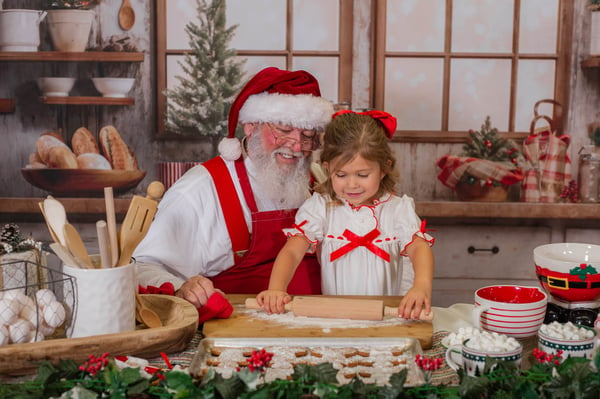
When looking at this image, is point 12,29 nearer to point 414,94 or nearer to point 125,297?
point 414,94

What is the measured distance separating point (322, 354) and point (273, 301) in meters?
0.26

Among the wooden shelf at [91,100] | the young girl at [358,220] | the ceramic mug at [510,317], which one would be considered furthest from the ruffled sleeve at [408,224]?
the wooden shelf at [91,100]

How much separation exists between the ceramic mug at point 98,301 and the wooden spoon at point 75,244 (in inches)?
→ 0.8

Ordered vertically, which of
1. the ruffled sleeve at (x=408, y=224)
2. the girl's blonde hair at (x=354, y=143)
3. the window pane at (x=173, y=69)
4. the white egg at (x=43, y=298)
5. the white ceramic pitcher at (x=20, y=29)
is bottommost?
the white egg at (x=43, y=298)

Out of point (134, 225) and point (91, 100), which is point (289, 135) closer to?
point (134, 225)

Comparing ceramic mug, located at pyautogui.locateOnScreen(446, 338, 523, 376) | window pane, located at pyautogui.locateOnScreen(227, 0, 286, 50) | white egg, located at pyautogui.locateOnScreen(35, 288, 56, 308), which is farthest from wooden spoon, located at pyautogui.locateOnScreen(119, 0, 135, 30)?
ceramic mug, located at pyautogui.locateOnScreen(446, 338, 523, 376)

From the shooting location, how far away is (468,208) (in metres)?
3.01

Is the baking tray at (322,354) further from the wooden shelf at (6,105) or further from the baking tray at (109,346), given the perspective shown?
the wooden shelf at (6,105)

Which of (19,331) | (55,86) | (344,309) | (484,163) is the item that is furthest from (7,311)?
(484,163)

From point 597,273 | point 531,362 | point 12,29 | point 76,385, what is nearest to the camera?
point 76,385

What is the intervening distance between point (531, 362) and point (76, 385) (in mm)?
786

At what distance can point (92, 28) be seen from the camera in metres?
3.17

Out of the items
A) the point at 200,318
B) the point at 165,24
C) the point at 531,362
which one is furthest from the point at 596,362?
the point at 165,24

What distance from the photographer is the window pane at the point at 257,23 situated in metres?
3.20
